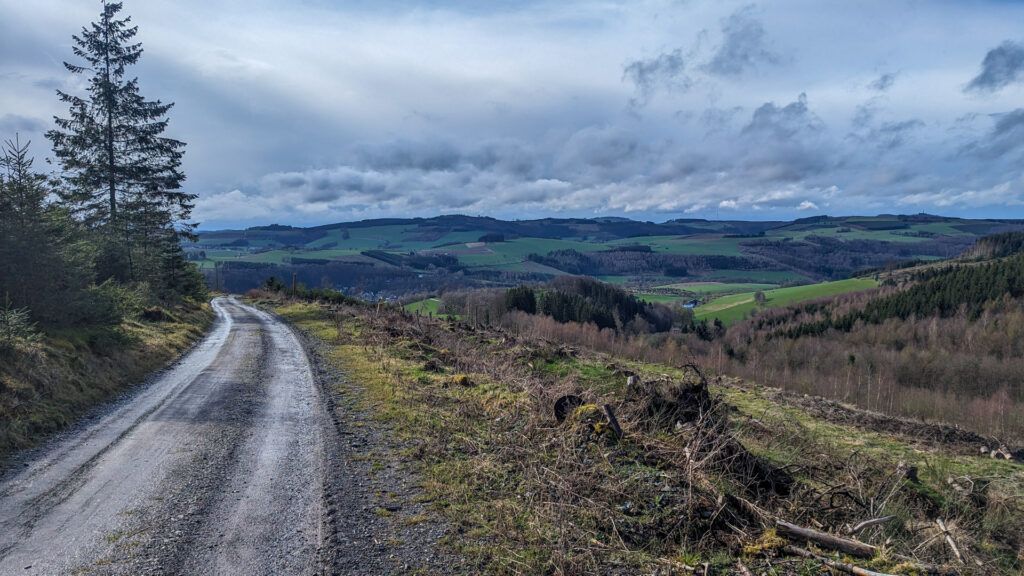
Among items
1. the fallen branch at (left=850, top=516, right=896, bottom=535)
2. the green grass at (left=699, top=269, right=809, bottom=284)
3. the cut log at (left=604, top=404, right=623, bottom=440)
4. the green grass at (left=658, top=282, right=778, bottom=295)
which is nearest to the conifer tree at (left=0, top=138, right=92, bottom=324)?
the cut log at (left=604, top=404, right=623, bottom=440)

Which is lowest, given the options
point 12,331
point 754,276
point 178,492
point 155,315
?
point 754,276

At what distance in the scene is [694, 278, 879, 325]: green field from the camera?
104m

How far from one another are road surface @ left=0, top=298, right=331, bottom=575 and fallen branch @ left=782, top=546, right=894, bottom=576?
4.72 metres

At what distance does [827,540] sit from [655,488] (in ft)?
6.39

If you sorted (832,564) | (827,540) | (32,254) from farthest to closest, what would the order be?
(32,254), (827,540), (832,564)

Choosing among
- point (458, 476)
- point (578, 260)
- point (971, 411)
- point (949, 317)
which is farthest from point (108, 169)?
point (578, 260)

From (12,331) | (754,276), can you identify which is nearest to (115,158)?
(12,331)

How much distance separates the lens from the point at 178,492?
6734 mm

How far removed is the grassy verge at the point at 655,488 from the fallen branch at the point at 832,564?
0.10 m

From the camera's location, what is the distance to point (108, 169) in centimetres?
2828

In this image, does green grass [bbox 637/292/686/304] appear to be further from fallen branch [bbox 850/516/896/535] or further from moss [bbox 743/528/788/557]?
moss [bbox 743/528/788/557]

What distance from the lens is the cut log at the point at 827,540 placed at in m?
5.02

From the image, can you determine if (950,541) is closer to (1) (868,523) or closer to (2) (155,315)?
(1) (868,523)

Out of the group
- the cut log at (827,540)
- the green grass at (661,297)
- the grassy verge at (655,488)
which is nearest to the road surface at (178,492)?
the grassy verge at (655,488)
